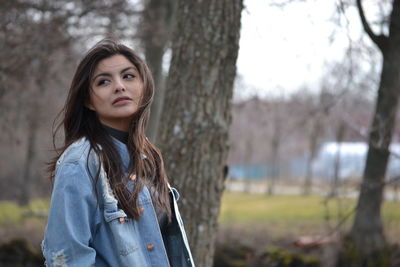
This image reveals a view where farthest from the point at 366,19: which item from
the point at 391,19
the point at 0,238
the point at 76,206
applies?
the point at 0,238

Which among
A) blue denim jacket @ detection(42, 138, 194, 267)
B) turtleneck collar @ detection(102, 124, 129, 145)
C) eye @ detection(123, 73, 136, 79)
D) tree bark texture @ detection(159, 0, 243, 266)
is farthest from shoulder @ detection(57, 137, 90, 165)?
tree bark texture @ detection(159, 0, 243, 266)

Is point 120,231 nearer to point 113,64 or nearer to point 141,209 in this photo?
point 141,209

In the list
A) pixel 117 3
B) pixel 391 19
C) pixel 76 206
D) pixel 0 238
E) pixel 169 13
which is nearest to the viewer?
pixel 76 206

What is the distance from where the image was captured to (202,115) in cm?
385

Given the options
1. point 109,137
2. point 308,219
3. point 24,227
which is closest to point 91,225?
point 109,137

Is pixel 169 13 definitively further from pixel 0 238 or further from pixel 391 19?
pixel 0 238

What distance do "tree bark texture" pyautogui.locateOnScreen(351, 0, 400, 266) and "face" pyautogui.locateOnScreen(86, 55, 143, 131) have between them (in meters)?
6.33

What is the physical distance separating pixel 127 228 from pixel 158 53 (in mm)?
8145

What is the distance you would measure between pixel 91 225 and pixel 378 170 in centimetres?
777

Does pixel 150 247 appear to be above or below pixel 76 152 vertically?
below

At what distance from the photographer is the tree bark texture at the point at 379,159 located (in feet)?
27.1

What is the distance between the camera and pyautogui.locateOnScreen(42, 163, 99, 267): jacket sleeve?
1.98m

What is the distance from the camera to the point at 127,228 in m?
2.17

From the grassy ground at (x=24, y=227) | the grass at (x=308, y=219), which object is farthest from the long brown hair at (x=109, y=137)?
the grassy ground at (x=24, y=227)
